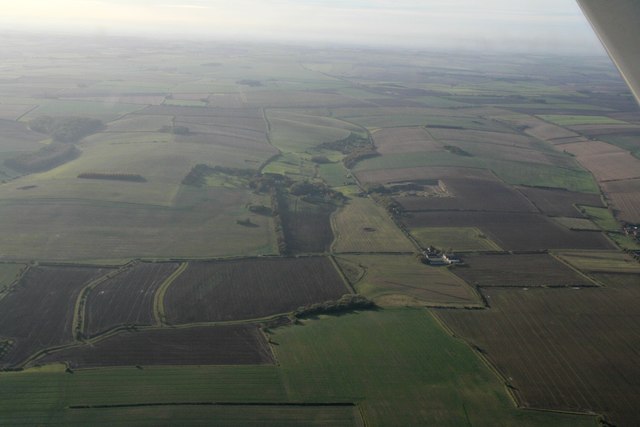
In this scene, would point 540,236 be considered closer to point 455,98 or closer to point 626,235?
point 626,235

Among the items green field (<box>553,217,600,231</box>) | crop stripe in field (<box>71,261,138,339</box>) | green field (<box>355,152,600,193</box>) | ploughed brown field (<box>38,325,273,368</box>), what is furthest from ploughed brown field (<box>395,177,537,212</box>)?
crop stripe in field (<box>71,261,138,339</box>)

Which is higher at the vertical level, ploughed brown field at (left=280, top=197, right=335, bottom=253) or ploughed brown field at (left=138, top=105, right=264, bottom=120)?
ploughed brown field at (left=138, top=105, right=264, bottom=120)

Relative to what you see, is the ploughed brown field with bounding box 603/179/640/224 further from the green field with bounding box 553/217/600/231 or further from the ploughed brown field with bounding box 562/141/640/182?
the green field with bounding box 553/217/600/231

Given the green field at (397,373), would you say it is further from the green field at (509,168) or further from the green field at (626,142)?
the green field at (626,142)

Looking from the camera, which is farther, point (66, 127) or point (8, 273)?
point (66, 127)

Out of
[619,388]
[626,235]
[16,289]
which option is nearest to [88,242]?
[16,289]

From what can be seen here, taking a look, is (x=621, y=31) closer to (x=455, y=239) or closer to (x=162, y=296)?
(x=162, y=296)

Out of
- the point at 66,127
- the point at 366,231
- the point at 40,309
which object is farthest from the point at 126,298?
the point at 66,127

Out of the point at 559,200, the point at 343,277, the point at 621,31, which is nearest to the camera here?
the point at 621,31
